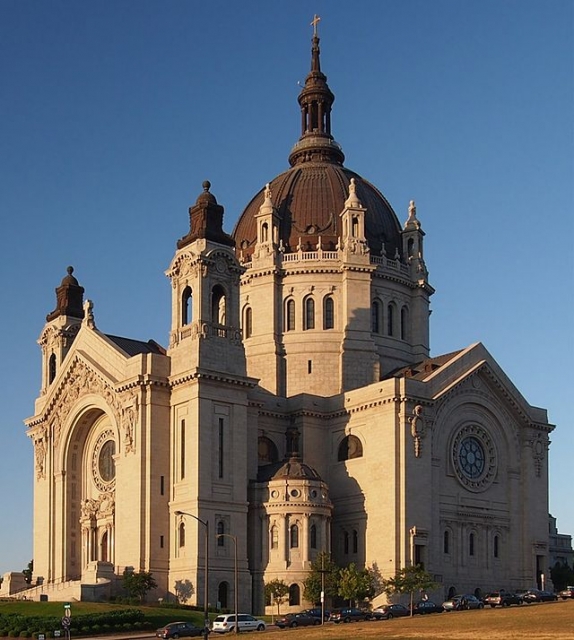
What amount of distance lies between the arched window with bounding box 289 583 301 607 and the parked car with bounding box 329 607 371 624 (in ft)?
35.2

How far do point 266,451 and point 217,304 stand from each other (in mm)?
13636

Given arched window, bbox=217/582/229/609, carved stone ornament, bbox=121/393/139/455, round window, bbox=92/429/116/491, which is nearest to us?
arched window, bbox=217/582/229/609

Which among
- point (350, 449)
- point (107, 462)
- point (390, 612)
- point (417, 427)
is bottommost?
point (390, 612)

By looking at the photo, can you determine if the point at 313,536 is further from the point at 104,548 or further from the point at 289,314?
the point at 289,314

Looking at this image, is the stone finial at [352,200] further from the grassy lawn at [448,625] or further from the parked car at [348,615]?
the grassy lawn at [448,625]

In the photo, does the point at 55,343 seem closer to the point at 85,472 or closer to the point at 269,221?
the point at 85,472

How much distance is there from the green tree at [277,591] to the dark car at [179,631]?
17.2m

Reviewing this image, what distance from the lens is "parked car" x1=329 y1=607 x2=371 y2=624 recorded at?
257 ft

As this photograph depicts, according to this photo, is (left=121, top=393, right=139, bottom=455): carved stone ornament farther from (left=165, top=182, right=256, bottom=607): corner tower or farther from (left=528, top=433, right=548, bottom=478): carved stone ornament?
(left=528, top=433, right=548, bottom=478): carved stone ornament

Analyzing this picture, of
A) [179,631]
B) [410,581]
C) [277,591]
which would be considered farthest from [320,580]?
[179,631]

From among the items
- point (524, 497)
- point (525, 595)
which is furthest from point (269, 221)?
point (525, 595)

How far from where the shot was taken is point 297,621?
7712 centimetres

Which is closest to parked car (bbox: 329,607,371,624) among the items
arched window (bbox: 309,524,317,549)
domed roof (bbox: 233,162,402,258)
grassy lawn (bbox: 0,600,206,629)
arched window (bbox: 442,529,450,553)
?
grassy lawn (bbox: 0,600,206,629)

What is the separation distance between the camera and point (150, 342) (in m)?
110
